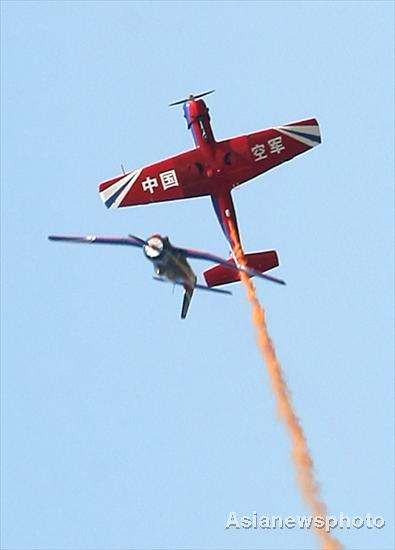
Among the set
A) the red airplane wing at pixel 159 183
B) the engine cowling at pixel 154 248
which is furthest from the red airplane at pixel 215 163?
the engine cowling at pixel 154 248

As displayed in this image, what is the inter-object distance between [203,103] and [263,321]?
35.1ft

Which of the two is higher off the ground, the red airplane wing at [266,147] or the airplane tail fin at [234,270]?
the red airplane wing at [266,147]

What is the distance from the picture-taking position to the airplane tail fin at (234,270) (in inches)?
2724

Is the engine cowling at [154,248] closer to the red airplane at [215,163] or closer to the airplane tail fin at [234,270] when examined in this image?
the airplane tail fin at [234,270]

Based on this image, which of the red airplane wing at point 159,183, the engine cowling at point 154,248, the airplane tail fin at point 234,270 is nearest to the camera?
the engine cowling at point 154,248

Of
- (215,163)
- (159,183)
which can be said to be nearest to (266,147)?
(215,163)

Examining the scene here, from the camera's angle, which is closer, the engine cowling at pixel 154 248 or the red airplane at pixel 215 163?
the engine cowling at pixel 154 248

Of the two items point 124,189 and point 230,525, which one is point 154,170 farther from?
point 230,525

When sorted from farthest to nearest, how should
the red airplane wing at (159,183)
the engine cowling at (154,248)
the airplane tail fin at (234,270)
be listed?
1. the red airplane wing at (159,183)
2. the airplane tail fin at (234,270)
3. the engine cowling at (154,248)

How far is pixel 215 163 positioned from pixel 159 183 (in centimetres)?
276

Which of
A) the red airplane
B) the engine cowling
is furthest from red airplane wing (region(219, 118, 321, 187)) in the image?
the engine cowling

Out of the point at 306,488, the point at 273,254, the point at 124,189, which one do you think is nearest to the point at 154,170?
the point at 124,189

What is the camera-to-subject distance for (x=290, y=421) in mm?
63625

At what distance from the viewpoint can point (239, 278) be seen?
69062 mm
